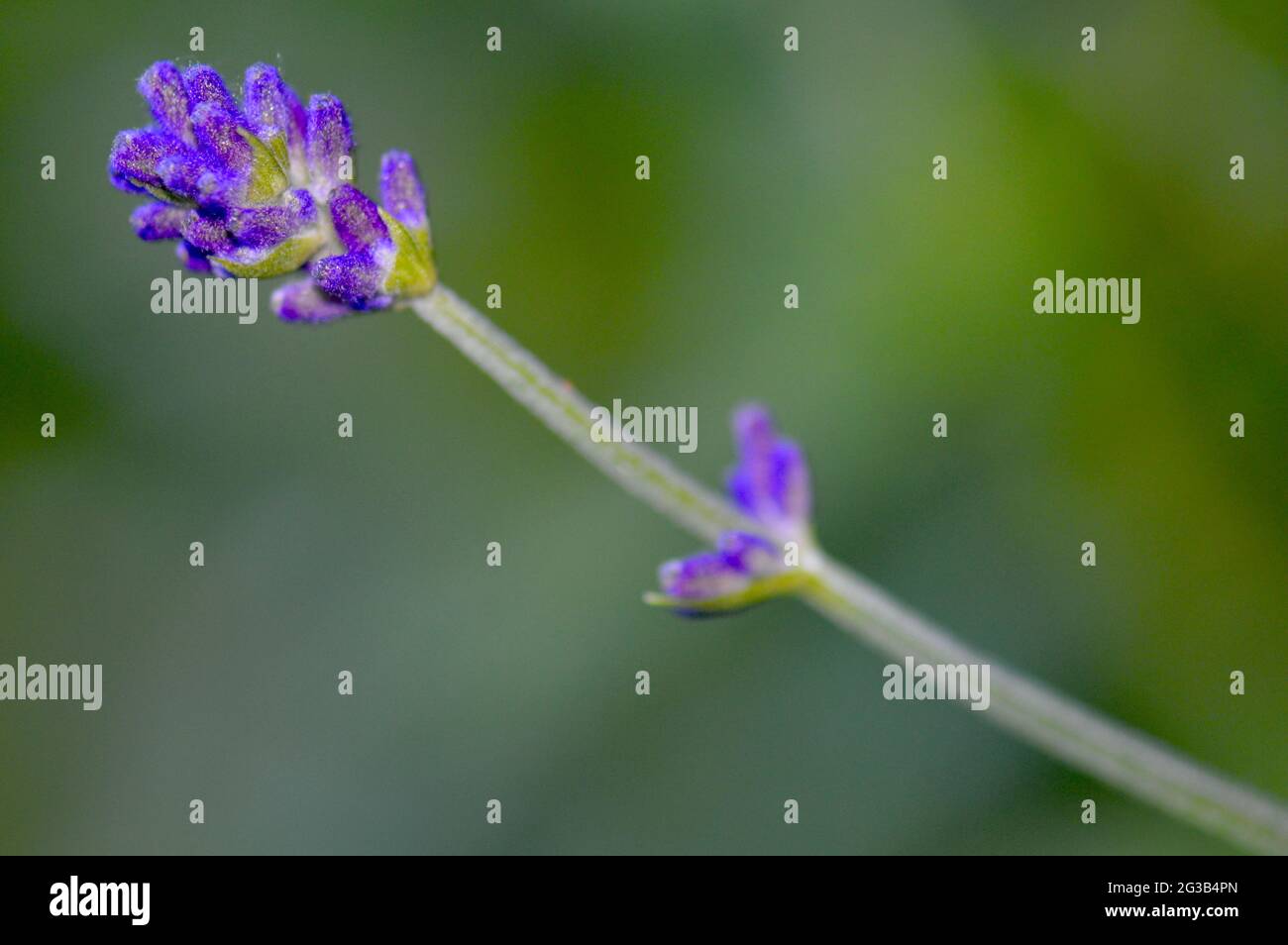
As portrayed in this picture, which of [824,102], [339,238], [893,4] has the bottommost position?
[339,238]

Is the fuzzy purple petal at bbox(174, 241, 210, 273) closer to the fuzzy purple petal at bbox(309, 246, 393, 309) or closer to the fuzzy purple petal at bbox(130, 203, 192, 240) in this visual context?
the fuzzy purple petal at bbox(130, 203, 192, 240)

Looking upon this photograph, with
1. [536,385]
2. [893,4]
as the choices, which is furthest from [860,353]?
[536,385]

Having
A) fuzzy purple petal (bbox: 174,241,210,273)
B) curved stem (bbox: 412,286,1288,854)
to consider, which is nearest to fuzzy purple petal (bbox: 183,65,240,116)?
fuzzy purple petal (bbox: 174,241,210,273)

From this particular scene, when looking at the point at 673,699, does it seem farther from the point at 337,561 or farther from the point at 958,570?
the point at 337,561

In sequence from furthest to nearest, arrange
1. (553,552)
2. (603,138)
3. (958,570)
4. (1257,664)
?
(603,138) < (553,552) < (958,570) < (1257,664)

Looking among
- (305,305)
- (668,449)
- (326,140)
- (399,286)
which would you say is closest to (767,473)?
(399,286)

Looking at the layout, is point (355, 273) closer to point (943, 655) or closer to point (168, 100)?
point (168, 100)
